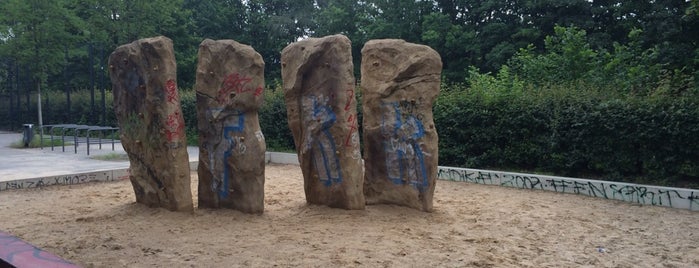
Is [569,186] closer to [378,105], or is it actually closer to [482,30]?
[378,105]

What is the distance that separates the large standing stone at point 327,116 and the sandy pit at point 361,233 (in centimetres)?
31

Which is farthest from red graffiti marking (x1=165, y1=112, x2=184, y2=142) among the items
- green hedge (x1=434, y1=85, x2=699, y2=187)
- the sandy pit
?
green hedge (x1=434, y1=85, x2=699, y2=187)

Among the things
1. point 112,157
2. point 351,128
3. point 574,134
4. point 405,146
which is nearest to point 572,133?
point 574,134

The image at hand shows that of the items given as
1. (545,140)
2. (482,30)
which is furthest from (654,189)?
(482,30)

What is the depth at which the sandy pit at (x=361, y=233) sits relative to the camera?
498 cm

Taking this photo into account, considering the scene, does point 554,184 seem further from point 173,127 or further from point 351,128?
point 173,127

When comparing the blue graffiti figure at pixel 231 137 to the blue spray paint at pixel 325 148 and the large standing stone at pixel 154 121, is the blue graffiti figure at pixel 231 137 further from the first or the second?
the blue spray paint at pixel 325 148

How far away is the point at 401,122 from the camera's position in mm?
6898

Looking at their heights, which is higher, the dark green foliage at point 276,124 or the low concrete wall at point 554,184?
the dark green foliage at point 276,124

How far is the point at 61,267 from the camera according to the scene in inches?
169

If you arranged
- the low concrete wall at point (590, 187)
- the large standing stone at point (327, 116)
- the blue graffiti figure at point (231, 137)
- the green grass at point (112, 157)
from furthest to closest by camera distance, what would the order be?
1. the green grass at point (112, 157)
2. the low concrete wall at point (590, 187)
3. the large standing stone at point (327, 116)
4. the blue graffiti figure at point (231, 137)

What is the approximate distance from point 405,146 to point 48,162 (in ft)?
28.4

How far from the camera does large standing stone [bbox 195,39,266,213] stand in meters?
6.42

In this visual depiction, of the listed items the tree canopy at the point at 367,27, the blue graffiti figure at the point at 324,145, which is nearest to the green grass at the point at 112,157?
the tree canopy at the point at 367,27
